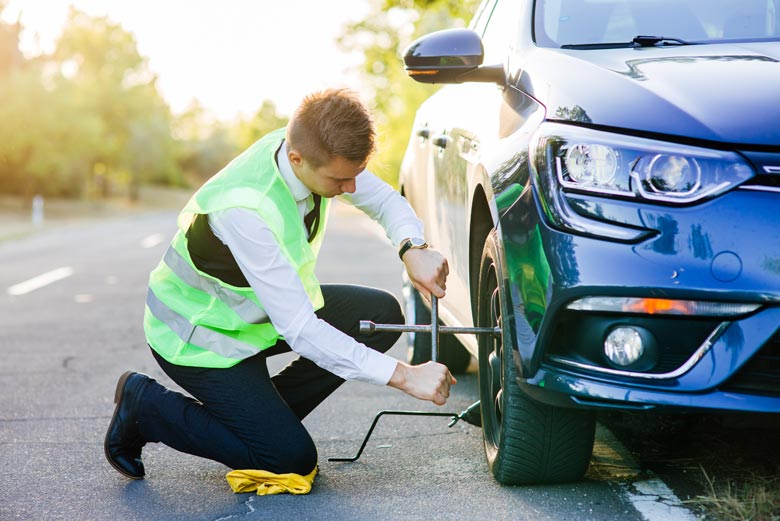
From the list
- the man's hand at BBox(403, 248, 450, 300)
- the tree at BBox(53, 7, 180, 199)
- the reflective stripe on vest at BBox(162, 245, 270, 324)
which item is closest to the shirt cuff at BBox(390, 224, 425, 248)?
the man's hand at BBox(403, 248, 450, 300)

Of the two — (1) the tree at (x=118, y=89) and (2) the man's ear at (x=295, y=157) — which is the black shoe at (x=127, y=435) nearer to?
(2) the man's ear at (x=295, y=157)

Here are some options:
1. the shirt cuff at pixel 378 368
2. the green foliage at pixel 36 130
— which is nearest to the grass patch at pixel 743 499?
the shirt cuff at pixel 378 368

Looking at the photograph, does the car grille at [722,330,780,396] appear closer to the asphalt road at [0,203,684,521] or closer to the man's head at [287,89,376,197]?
the asphalt road at [0,203,684,521]

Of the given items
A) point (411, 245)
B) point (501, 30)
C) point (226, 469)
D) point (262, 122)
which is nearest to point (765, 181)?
point (411, 245)

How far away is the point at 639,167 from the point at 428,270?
3.45ft

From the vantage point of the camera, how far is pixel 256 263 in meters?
3.07

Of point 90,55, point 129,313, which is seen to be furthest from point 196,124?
point 129,313

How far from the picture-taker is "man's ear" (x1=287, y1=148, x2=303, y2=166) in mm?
3133

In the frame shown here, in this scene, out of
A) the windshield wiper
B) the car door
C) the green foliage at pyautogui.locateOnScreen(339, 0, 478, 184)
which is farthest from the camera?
the green foliage at pyautogui.locateOnScreen(339, 0, 478, 184)

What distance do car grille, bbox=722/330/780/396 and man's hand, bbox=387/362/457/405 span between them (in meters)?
0.82

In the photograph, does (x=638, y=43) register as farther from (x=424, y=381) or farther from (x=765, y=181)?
(x=424, y=381)

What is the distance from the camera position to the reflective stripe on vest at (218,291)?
10.9 feet

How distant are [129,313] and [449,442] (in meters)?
4.69

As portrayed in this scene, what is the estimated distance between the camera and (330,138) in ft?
10.0
